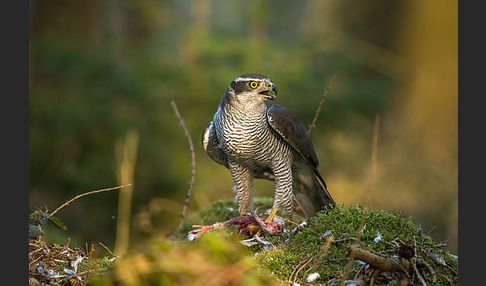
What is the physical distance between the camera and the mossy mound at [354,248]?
276 cm

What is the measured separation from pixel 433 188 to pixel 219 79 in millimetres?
4504

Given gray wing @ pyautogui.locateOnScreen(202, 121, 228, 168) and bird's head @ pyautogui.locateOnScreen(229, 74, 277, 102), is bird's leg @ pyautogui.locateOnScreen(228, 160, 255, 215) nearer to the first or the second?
gray wing @ pyautogui.locateOnScreen(202, 121, 228, 168)

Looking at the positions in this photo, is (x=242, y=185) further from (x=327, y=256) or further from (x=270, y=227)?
(x=327, y=256)

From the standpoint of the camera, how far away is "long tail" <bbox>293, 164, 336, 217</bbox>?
4.97m

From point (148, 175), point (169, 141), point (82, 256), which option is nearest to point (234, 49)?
point (169, 141)

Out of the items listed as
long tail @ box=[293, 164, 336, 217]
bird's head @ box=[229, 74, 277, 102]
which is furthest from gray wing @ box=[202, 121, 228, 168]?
long tail @ box=[293, 164, 336, 217]

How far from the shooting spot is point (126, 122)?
25.5ft

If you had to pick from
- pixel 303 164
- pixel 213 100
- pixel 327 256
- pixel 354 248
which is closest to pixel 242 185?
pixel 303 164

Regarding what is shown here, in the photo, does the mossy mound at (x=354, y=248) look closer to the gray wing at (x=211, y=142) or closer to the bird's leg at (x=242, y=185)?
the bird's leg at (x=242, y=185)

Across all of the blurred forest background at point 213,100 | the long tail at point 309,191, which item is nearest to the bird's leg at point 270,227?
the long tail at point 309,191

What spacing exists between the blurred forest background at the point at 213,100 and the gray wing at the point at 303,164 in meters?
1.61

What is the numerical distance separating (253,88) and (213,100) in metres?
4.07

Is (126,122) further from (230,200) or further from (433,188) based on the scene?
(433,188)

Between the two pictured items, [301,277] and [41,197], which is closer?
[301,277]
